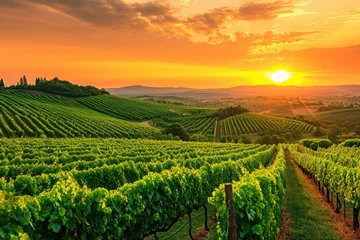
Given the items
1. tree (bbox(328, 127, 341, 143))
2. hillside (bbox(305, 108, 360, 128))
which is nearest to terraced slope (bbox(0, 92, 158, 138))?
tree (bbox(328, 127, 341, 143))

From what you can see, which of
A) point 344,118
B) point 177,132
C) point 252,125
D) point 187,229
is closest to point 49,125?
point 177,132

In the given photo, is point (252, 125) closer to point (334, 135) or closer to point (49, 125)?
point (334, 135)

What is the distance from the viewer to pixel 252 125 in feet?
378

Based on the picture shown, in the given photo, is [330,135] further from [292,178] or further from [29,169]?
[29,169]

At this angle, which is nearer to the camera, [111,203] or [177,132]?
[111,203]

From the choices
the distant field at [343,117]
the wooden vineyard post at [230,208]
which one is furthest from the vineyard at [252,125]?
the wooden vineyard post at [230,208]

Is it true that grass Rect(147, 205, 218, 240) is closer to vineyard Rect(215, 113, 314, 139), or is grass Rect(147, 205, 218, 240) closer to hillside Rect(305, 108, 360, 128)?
vineyard Rect(215, 113, 314, 139)

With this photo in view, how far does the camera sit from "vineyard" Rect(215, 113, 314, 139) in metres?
107

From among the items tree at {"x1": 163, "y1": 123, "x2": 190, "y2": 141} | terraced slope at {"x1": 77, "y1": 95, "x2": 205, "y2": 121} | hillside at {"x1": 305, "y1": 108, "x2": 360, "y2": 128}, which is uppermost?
terraced slope at {"x1": 77, "y1": 95, "x2": 205, "y2": 121}

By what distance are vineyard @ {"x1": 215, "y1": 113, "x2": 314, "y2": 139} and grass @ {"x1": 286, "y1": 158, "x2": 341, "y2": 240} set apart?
77710mm

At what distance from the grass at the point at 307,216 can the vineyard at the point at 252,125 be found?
255 feet

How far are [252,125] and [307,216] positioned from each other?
103 metres

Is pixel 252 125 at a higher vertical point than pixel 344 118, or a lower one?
higher

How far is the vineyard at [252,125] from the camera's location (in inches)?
4203
